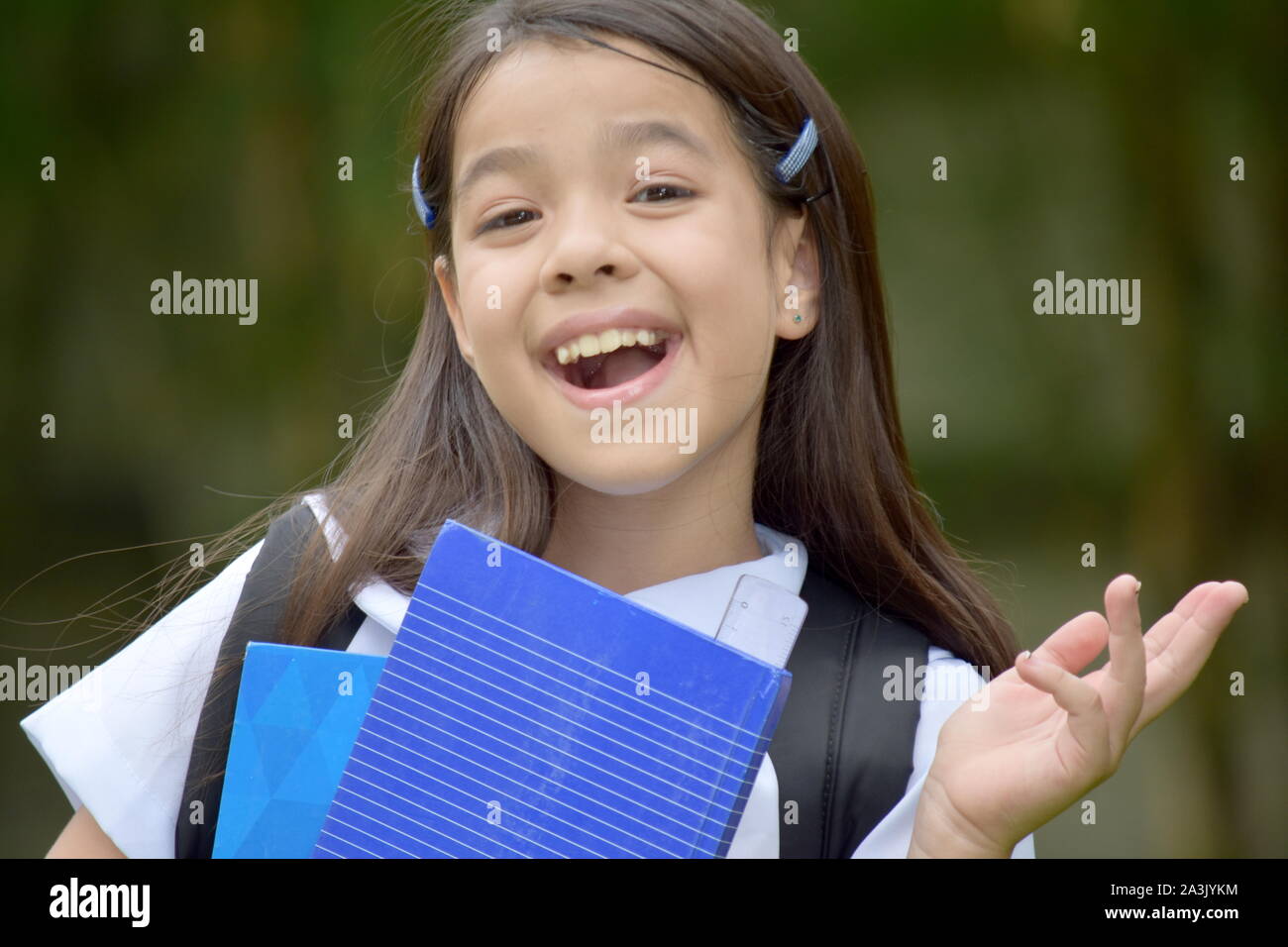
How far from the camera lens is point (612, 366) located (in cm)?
103

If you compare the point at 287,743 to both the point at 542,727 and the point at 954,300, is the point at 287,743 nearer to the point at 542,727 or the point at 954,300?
the point at 542,727

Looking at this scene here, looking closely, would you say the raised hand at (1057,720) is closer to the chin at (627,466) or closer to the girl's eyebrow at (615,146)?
the chin at (627,466)

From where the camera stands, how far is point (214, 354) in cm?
221

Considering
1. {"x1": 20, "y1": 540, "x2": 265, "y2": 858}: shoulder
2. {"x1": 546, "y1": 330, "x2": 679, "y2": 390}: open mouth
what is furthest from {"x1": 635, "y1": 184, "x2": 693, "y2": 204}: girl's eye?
{"x1": 20, "y1": 540, "x2": 265, "y2": 858}: shoulder

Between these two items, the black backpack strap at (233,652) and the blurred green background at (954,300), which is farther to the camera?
the blurred green background at (954,300)

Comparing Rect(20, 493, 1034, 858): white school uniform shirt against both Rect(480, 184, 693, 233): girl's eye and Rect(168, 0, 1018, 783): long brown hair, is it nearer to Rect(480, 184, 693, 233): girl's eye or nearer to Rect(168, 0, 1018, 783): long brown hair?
Rect(168, 0, 1018, 783): long brown hair

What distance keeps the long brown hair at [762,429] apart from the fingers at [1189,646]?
0.25m

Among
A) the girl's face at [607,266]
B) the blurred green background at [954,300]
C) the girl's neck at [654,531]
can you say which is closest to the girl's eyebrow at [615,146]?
the girl's face at [607,266]

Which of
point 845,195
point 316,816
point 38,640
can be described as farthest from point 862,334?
point 38,640

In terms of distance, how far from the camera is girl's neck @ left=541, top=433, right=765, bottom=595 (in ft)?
3.59

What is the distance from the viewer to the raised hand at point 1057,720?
818mm

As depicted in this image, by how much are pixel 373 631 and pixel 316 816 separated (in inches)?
6.3

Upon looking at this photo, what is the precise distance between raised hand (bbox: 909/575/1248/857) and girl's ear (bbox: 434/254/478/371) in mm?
454

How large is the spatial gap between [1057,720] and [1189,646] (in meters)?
0.09
